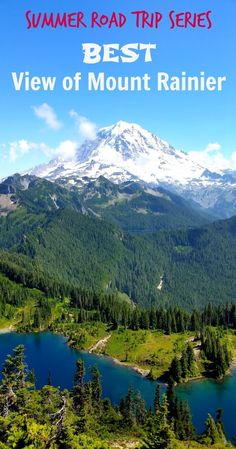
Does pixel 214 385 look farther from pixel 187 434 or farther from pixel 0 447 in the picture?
pixel 0 447

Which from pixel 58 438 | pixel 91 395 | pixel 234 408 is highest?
pixel 58 438

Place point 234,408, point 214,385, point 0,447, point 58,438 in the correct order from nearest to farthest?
1. point 0,447
2. point 58,438
3. point 234,408
4. point 214,385

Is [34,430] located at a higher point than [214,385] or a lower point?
higher

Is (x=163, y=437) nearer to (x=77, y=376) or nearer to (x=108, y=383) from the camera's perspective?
(x=77, y=376)

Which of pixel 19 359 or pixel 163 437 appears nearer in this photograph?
pixel 163 437

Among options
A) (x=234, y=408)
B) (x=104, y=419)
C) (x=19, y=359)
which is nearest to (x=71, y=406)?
(x=104, y=419)

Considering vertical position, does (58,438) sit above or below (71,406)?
above

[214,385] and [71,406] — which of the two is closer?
[71,406]

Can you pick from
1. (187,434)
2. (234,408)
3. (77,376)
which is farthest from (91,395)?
(234,408)

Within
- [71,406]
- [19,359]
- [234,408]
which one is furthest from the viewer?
[234,408]
